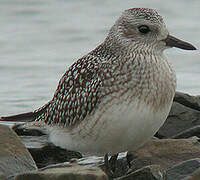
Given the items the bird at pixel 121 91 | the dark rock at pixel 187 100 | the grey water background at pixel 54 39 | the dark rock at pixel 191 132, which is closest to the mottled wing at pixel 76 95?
the bird at pixel 121 91

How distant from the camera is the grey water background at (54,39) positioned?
55.7ft

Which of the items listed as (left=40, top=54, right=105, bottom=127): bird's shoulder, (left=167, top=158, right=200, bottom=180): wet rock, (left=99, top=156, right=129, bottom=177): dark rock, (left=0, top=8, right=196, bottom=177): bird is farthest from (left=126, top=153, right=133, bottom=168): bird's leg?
(left=167, top=158, right=200, bottom=180): wet rock

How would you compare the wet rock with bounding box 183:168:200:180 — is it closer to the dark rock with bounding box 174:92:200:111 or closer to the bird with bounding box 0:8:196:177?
the bird with bounding box 0:8:196:177

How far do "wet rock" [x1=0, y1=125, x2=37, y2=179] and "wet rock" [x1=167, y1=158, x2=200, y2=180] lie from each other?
6.43 feet

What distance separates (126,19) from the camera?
9797 millimetres

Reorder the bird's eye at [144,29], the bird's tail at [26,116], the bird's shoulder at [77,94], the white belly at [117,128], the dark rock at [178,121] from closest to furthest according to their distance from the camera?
the white belly at [117,128] → the bird's shoulder at [77,94] → the bird's eye at [144,29] → the bird's tail at [26,116] → the dark rock at [178,121]

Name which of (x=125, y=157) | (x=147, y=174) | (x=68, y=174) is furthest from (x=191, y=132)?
(x=68, y=174)

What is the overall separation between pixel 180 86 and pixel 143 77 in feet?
25.0

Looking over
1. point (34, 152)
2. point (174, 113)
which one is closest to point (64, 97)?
point (34, 152)

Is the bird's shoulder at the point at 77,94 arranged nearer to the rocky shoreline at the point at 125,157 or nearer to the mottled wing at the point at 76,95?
the mottled wing at the point at 76,95

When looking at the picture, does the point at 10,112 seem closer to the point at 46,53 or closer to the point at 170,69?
the point at 46,53

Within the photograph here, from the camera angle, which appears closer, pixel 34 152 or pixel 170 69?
pixel 170 69

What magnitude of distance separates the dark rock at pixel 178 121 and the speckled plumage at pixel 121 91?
226cm

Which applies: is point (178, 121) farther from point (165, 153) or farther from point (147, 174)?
point (147, 174)
